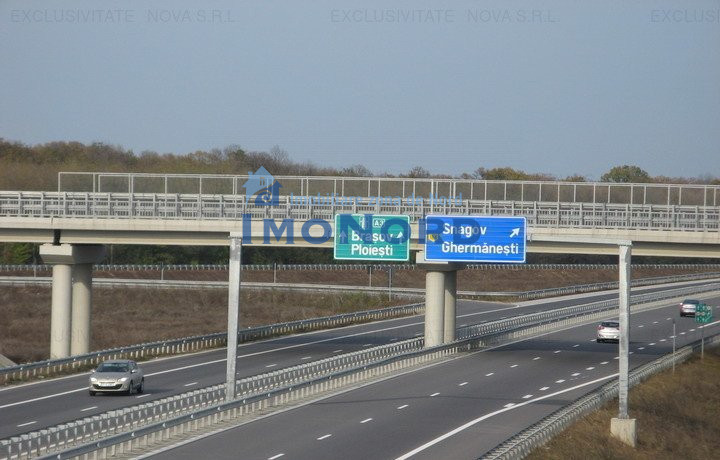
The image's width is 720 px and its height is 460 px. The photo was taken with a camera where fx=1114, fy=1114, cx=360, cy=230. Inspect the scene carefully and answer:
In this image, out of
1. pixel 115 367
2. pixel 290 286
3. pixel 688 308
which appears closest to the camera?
pixel 115 367

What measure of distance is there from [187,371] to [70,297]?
9.32m

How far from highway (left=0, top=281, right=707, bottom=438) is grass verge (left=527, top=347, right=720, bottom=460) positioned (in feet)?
47.8

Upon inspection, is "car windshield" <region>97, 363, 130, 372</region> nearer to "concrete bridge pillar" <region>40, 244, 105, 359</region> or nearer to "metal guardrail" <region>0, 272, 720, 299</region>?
"concrete bridge pillar" <region>40, 244, 105, 359</region>

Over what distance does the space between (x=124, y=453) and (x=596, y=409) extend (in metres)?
16.5

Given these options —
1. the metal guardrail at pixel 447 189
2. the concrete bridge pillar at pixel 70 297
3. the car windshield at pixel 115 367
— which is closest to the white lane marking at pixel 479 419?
the metal guardrail at pixel 447 189

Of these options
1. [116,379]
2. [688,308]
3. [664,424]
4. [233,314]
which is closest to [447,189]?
[664,424]

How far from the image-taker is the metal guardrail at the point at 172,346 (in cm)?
4528

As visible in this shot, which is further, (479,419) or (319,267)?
(319,267)

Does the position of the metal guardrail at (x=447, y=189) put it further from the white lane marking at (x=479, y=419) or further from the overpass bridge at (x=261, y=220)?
the white lane marking at (x=479, y=419)

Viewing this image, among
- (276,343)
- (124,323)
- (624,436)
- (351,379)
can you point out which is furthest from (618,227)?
(124,323)

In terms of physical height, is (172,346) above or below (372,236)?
below

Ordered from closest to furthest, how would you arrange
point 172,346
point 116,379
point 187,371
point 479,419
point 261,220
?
point 479,419 → point 116,379 → point 187,371 → point 261,220 → point 172,346

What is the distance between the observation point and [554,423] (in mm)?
31203

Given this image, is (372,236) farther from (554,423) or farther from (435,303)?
(554,423)
